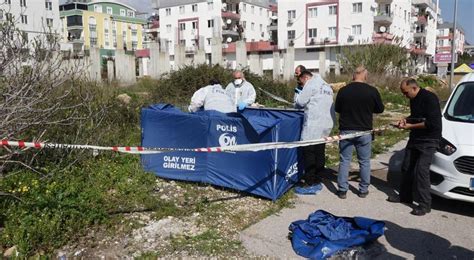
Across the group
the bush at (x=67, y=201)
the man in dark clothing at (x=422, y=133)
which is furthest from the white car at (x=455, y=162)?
the bush at (x=67, y=201)

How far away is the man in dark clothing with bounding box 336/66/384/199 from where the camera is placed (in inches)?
229

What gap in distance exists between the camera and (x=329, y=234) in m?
4.46

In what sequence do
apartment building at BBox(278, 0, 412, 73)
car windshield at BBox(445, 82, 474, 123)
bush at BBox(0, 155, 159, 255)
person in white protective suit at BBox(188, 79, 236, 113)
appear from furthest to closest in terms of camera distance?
1. apartment building at BBox(278, 0, 412, 73)
2. person in white protective suit at BBox(188, 79, 236, 113)
3. car windshield at BBox(445, 82, 474, 123)
4. bush at BBox(0, 155, 159, 255)

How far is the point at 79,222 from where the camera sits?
4.82 metres

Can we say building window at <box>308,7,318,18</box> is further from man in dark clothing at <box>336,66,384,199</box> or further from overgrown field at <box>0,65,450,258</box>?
man in dark clothing at <box>336,66,384,199</box>

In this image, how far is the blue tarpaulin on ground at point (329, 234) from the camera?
13.9 feet

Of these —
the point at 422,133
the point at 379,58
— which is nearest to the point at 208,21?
the point at 379,58

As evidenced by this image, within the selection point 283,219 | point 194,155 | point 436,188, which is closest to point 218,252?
point 283,219

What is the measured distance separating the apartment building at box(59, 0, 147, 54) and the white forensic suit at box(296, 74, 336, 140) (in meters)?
70.1

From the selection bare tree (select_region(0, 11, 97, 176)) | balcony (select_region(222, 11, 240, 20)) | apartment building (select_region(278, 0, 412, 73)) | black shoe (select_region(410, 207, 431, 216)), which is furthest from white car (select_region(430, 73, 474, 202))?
balcony (select_region(222, 11, 240, 20))

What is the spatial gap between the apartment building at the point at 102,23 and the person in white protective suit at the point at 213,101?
68.6 metres

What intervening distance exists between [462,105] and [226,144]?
3.68m

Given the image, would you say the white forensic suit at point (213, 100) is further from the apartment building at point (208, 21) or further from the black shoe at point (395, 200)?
the apartment building at point (208, 21)

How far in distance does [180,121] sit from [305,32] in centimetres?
5536
